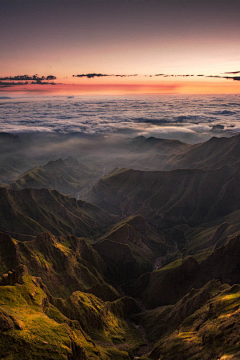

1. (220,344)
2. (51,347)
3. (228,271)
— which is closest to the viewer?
(51,347)

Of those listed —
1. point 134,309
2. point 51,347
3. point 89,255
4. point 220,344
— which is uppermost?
point 51,347

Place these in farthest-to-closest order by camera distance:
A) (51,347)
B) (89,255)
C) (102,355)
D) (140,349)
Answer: (89,255) < (140,349) < (102,355) < (51,347)

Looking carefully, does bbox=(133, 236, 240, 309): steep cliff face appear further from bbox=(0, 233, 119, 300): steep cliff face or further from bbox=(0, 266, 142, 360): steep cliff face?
bbox=(0, 233, 119, 300): steep cliff face

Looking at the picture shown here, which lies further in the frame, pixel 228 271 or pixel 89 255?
pixel 89 255

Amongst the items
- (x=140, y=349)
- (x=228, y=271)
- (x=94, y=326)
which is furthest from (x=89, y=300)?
(x=228, y=271)

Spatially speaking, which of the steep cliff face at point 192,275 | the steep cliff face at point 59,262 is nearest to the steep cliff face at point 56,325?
the steep cliff face at point 192,275

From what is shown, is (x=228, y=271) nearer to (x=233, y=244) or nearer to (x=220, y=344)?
(x=233, y=244)

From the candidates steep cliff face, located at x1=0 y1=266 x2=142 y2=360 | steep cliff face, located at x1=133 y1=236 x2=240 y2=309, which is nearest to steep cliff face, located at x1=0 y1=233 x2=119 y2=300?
steep cliff face, located at x1=0 y1=266 x2=142 y2=360

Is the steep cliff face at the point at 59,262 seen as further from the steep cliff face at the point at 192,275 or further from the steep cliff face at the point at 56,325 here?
the steep cliff face at the point at 192,275

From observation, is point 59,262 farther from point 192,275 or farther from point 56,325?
point 56,325

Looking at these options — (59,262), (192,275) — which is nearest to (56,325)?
(59,262)

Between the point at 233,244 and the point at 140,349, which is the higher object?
the point at 233,244
